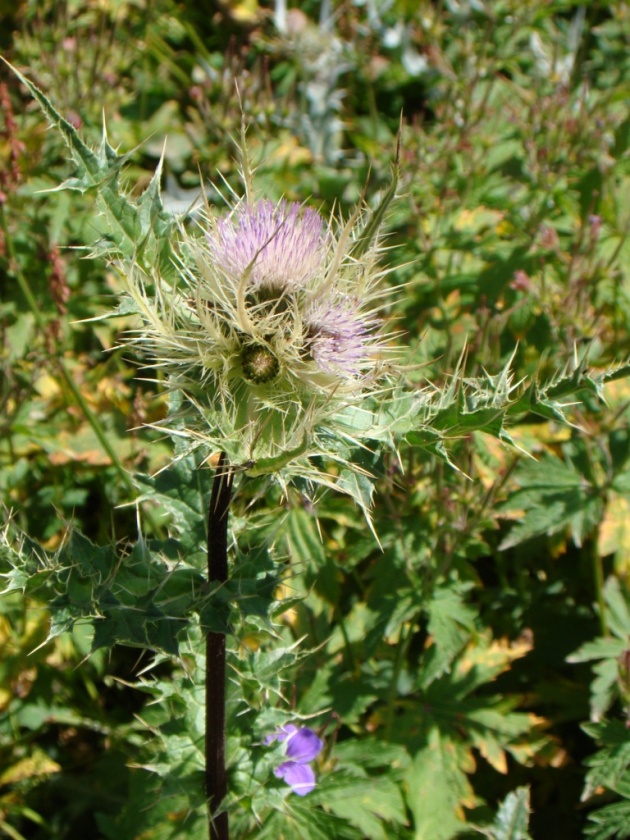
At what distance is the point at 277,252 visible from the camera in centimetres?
140

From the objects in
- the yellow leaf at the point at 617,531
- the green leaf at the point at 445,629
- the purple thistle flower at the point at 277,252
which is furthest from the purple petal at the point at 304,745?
the purple thistle flower at the point at 277,252

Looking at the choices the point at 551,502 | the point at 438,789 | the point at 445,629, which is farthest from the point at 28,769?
the point at 551,502

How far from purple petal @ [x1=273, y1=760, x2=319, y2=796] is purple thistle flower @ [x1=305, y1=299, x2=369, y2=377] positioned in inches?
41.1

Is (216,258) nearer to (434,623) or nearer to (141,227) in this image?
(141,227)

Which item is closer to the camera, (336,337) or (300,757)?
(336,337)

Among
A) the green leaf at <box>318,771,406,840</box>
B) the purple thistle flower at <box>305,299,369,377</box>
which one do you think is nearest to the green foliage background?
the green leaf at <box>318,771,406,840</box>

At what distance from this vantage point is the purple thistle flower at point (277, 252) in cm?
140

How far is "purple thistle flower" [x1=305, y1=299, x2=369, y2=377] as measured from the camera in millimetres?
1398

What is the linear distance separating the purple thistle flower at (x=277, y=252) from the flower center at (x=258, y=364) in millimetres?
108

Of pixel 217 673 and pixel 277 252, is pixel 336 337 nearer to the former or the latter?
pixel 277 252

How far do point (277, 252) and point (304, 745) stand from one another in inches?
49.2

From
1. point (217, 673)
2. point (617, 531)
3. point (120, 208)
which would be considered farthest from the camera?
point (617, 531)

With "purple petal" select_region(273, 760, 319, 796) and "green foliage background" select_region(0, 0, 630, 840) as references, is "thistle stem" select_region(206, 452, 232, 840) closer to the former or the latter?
"green foliage background" select_region(0, 0, 630, 840)

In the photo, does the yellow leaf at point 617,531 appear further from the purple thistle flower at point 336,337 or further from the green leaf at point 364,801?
the purple thistle flower at point 336,337
